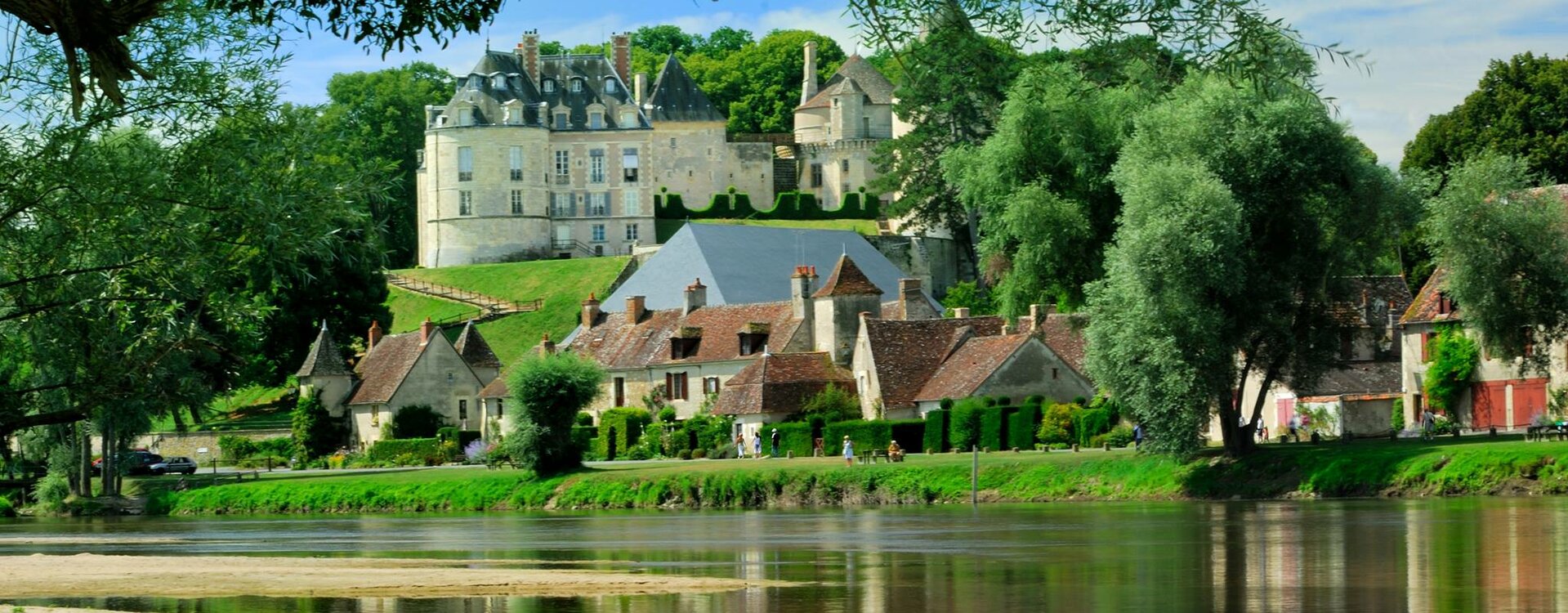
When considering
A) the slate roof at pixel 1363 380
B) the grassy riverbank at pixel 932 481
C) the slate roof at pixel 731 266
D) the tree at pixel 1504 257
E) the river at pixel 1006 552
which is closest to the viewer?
the river at pixel 1006 552

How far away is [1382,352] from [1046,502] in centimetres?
1963

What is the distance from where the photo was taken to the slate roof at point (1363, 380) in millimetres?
54250

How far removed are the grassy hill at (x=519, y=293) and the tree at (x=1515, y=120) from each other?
36.6 meters

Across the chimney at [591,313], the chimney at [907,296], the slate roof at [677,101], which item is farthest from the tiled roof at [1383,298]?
the slate roof at [677,101]

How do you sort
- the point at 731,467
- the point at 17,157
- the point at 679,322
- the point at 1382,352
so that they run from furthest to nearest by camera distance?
the point at 679,322 < the point at 1382,352 < the point at 731,467 < the point at 17,157

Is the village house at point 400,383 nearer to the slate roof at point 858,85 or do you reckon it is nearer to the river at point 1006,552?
the river at point 1006,552

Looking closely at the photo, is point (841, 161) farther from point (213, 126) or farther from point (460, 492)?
point (213, 126)

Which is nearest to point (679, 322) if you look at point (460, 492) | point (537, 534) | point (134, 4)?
point (460, 492)

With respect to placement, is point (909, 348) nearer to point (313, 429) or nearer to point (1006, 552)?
point (313, 429)

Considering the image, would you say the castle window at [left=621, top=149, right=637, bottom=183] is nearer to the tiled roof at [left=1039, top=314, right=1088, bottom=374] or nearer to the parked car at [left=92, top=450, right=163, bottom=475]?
the parked car at [left=92, top=450, right=163, bottom=475]

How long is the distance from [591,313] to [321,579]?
47887mm

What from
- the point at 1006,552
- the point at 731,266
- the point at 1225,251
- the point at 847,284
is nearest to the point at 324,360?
the point at 731,266

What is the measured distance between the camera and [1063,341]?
58062 mm

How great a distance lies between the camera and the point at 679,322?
67.2 meters
